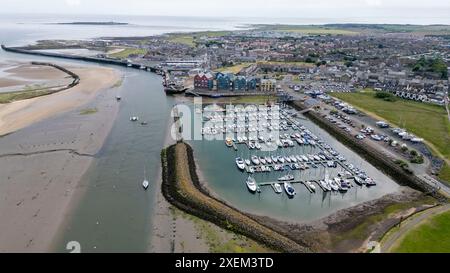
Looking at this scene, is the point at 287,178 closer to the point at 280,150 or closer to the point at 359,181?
the point at 359,181

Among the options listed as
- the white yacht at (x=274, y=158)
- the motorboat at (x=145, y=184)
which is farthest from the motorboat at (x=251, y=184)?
the motorboat at (x=145, y=184)

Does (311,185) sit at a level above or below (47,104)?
below

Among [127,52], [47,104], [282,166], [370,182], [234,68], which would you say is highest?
[127,52]

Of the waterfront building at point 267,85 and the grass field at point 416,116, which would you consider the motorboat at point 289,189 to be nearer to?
the grass field at point 416,116

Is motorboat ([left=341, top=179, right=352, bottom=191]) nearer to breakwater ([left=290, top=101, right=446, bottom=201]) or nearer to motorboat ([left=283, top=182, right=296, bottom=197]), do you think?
motorboat ([left=283, top=182, right=296, bottom=197])

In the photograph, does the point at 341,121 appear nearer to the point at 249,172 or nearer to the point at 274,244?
the point at 249,172

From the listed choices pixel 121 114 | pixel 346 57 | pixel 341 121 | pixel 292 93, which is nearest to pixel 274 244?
pixel 341 121

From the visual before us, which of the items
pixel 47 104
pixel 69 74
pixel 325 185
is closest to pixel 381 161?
pixel 325 185

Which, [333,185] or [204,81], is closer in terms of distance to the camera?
[333,185]
